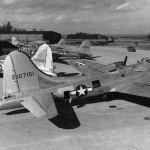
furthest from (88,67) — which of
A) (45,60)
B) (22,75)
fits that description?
A: (22,75)

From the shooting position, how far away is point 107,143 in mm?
10141

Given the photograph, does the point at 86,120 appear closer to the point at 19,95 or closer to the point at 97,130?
the point at 97,130

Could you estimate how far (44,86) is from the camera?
13.1 meters

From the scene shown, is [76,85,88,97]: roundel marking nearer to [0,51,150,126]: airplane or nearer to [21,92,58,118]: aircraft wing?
[0,51,150,126]: airplane

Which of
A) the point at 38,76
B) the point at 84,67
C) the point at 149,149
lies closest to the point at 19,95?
the point at 38,76

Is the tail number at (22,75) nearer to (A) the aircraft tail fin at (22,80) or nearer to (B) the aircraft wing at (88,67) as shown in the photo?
(A) the aircraft tail fin at (22,80)

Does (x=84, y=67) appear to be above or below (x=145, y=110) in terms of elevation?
above

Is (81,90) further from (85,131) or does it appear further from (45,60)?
(45,60)

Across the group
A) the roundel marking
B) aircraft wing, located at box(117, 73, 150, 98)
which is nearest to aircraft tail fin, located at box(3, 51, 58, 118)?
the roundel marking

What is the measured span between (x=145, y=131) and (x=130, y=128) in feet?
2.48

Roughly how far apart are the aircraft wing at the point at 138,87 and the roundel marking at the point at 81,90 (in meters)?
2.72

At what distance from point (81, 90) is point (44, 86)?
246cm

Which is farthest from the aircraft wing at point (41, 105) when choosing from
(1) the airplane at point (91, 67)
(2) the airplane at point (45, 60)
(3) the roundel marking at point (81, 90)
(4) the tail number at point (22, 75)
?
(1) the airplane at point (91, 67)

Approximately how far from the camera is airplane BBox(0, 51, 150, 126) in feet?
37.8
